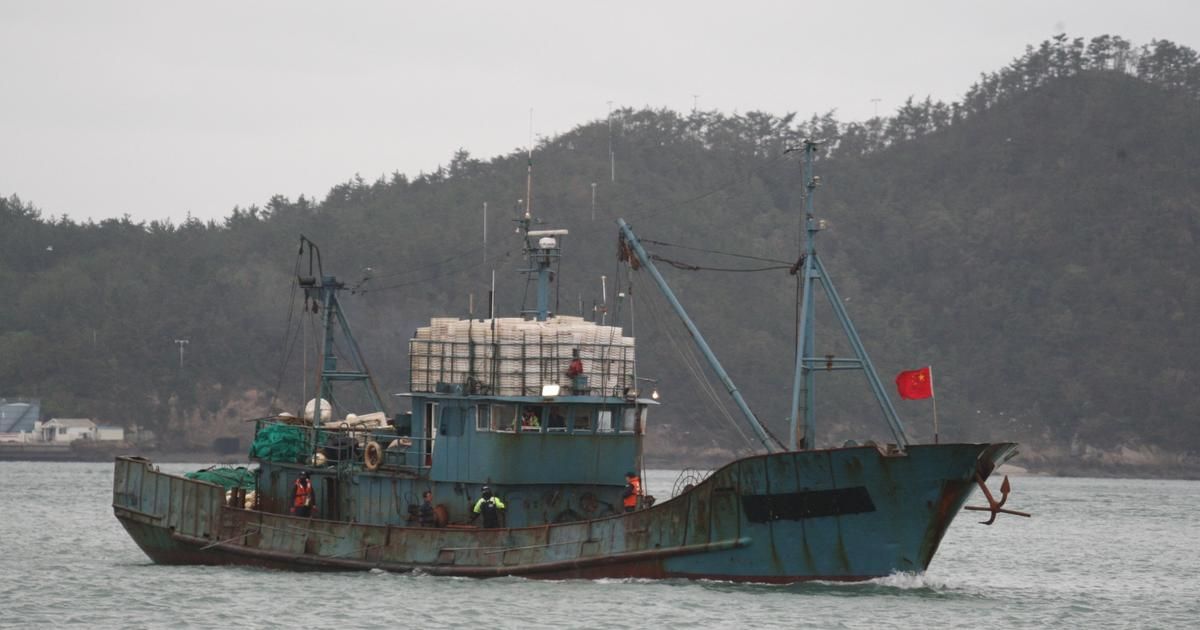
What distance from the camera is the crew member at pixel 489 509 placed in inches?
1414

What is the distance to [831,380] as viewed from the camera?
14875cm

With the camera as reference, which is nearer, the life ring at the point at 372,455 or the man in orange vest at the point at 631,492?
the man in orange vest at the point at 631,492

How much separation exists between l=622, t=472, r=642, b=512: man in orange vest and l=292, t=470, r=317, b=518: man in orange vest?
22.8 ft

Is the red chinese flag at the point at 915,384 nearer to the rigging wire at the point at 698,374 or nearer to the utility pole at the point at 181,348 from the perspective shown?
the rigging wire at the point at 698,374

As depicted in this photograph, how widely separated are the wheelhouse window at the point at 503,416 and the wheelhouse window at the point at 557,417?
736 mm

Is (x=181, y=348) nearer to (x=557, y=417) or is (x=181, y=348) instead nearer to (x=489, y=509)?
(x=557, y=417)

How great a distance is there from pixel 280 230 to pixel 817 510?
146 m

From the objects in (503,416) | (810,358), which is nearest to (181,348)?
(503,416)

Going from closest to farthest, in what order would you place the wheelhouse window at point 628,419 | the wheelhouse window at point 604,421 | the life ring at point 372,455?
the wheelhouse window at point 604,421 < the wheelhouse window at point 628,419 < the life ring at point 372,455

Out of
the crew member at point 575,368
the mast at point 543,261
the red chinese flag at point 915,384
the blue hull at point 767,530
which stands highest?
the mast at point 543,261

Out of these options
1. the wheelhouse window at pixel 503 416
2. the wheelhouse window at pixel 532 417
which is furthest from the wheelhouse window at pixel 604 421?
the wheelhouse window at pixel 503 416

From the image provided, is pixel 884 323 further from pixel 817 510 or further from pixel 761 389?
pixel 817 510

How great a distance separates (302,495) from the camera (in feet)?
128

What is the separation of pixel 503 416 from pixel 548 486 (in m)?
1.68
